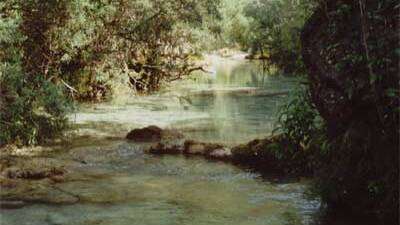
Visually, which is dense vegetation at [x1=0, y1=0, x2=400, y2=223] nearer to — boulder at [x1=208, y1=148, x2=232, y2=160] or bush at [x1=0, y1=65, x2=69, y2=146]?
bush at [x1=0, y1=65, x2=69, y2=146]

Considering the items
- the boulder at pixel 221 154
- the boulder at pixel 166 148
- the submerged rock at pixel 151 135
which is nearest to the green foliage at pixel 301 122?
the boulder at pixel 221 154

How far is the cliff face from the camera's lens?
274 inches

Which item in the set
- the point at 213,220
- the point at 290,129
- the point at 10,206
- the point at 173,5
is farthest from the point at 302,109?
the point at 173,5

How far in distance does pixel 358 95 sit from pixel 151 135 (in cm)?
891

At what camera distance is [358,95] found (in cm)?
739

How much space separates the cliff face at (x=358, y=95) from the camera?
696 cm

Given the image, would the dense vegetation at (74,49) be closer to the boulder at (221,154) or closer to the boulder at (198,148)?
the boulder at (198,148)

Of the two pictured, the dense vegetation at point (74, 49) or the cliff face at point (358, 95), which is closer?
the cliff face at point (358, 95)

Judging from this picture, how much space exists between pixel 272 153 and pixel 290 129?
2.19 meters

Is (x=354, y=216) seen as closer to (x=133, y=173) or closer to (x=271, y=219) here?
(x=271, y=219)

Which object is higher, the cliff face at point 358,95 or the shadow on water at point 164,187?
the cliff face at point 358,95

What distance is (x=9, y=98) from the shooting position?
13445mm

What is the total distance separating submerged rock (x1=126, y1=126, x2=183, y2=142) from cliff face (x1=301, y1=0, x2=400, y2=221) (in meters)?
7.59

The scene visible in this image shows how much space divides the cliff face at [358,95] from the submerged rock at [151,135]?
7.59 metres
